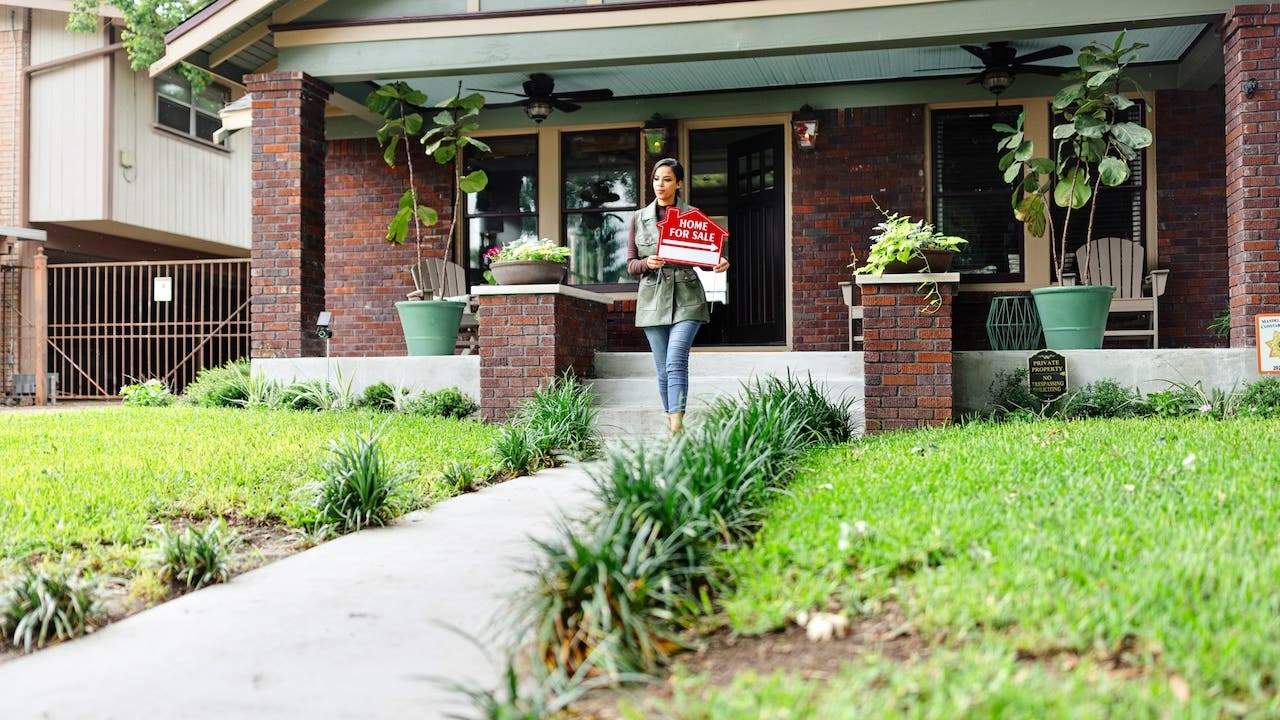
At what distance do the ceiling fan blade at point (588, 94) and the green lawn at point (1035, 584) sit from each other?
21.7 feet

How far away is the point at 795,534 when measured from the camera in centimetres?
301

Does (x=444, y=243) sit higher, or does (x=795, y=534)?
Result: (x=444, y=243)

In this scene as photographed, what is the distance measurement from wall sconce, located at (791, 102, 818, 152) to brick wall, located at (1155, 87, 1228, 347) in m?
3.38

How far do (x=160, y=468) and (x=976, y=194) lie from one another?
316 inches

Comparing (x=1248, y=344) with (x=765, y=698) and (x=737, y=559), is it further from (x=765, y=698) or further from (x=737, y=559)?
(x=765, y=698)

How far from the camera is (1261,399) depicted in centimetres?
627

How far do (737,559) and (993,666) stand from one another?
0.94m

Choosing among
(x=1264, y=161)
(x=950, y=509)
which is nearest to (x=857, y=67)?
(x=1264, y=161)

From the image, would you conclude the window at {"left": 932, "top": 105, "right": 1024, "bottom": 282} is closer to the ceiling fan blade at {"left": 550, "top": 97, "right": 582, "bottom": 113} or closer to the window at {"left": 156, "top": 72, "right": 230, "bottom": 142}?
the ceiling fan blade at {"left": 550, "top": 97, "right": 582, "bottom": 113}

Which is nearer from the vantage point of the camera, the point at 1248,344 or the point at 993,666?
the point at 993,666

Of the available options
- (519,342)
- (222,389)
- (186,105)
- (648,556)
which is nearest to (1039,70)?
(519,342)

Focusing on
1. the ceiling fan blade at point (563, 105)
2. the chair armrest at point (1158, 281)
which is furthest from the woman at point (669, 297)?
the chair armrest at point (1158, 281)

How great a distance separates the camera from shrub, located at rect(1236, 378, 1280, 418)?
6125mm

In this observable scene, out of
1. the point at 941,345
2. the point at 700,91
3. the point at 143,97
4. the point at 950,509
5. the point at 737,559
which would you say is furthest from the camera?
the point at 143,97
